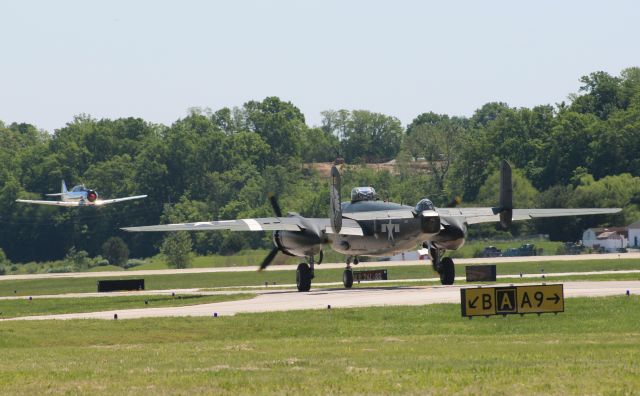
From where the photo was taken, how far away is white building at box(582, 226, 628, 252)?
130375 mm

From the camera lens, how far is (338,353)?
3722cm

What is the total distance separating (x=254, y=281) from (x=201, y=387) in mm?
63706

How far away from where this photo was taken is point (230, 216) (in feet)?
619

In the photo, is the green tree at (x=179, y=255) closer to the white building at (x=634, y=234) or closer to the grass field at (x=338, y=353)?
the white building at (x=634, y=234)

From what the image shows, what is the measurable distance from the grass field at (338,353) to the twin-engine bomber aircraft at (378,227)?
1159 centimetres

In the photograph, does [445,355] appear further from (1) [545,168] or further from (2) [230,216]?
(2) [230,216]

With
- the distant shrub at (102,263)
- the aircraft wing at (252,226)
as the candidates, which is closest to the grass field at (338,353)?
the aircraft wing at (252,226)

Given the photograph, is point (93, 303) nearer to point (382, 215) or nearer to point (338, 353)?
point (382, 215)

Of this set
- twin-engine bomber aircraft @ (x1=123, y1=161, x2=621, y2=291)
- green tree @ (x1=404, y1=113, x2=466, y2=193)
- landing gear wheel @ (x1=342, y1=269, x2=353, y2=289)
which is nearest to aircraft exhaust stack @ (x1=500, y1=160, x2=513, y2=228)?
twin-engine bomber aircraft @ (x1=123, y1=161, x2=621, y2=291)

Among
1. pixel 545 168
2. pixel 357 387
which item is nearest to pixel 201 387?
pixel 357 387

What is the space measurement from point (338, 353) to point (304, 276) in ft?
104

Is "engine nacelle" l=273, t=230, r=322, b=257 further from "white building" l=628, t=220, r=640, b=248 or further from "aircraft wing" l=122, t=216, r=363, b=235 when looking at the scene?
"white building" l=628, t=220, r=640, b=248

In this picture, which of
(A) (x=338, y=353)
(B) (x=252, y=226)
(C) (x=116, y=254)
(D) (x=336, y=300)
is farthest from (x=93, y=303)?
(C) (x=116, y=254)

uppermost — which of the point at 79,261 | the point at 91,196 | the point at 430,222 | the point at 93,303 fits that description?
the point at 91,196
